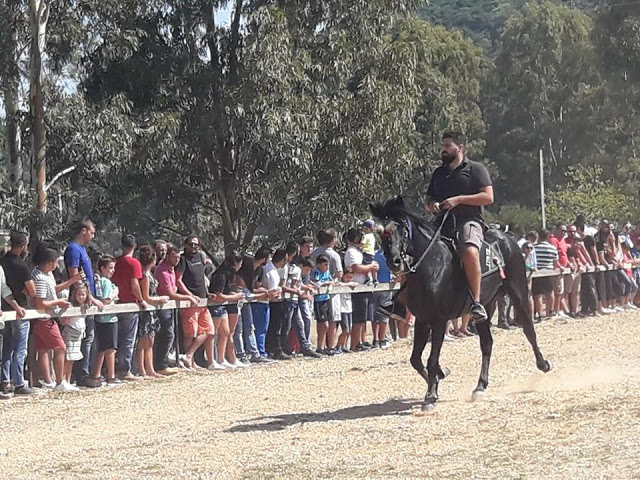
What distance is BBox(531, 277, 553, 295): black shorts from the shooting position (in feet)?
80.7

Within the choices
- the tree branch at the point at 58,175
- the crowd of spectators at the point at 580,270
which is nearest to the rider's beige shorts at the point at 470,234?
the crowd of spectators at the point at 580,270

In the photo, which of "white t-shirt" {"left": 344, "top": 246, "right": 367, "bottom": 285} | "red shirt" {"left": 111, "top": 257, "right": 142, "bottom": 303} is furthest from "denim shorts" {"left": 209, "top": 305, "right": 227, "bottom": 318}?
"white t-shirt" {"left": 344, "top": 246, "right": 367, "bottom": 285}

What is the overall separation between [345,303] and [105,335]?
518 cm

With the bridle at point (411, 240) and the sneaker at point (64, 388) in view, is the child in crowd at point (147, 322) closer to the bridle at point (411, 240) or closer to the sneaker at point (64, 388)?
the sneaker at point (64, 388)

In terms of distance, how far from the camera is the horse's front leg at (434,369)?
11.1m

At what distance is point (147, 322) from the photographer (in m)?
16.4

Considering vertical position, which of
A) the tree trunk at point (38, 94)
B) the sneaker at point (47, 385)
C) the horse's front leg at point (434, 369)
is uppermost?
the tree trunk at point (38, 94)

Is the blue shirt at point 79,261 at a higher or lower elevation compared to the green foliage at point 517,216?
lower

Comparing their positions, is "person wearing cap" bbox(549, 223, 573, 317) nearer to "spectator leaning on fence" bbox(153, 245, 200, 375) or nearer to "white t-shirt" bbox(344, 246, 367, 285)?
"white t-shirt" bbox(344, 246, 367, 285)

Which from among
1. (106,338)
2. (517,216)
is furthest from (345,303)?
(517,216)

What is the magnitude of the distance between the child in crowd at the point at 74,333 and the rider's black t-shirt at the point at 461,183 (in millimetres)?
5647

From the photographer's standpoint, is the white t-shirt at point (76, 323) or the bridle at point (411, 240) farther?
the white t-shirt at point (76, 323)

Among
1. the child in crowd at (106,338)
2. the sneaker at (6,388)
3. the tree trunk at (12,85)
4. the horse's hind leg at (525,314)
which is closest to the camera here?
the horse's hind leg at (525,314)

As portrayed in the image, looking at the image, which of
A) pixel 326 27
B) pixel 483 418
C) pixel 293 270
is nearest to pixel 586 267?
pixel 293 270
